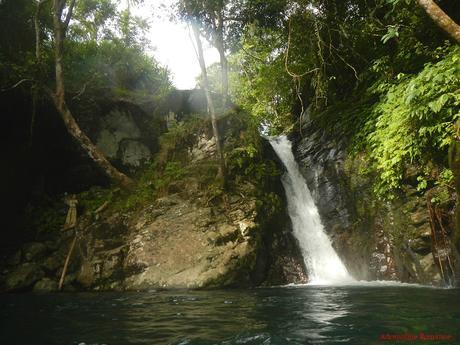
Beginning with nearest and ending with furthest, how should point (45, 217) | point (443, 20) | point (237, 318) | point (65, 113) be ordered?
Result: point (237, 318), point (443, 20), point (45, 217), point (65, 113)

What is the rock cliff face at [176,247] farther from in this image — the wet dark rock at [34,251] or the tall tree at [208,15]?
the tall tree at [208,15]

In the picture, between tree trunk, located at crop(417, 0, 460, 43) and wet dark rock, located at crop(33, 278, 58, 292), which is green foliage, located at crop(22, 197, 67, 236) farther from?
tree trunk, located at crop(417, 0, 460, 43)

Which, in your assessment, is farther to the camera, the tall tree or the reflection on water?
the tall tree

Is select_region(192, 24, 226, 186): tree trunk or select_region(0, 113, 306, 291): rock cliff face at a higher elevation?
select_region(192, 24, 226, 186): tree trunk

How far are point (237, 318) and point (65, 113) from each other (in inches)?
387

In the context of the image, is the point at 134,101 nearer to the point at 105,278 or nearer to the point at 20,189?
the point at 20,189

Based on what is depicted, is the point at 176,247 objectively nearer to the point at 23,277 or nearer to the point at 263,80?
the point at 23,277

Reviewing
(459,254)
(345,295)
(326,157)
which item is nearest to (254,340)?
(345,295)

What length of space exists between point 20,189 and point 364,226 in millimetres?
11451

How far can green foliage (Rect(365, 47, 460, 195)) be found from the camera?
7.35m

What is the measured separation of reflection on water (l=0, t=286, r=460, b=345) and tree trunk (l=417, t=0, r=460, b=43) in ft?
15.5

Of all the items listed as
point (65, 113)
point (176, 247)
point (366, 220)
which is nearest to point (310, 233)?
point (366, 220)

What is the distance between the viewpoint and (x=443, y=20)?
651 centimetres

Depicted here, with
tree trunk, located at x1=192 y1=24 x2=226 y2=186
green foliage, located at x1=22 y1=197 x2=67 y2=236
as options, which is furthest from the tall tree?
green foliage, located at x1=22 y1=197 x2=67 y2=236
